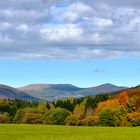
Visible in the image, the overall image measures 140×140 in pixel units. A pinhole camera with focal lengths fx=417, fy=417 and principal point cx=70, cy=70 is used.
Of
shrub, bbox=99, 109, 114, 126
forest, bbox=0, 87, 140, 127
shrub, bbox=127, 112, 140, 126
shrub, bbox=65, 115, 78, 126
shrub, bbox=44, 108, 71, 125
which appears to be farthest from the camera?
shrub, bbox=65, 115, 78, 126

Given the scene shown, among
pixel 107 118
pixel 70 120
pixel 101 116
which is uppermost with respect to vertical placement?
pixel 101 116

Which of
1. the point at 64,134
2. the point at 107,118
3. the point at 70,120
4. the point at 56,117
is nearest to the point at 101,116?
the point at 107,118

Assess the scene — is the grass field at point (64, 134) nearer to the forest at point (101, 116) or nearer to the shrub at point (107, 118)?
the shrub at point (107, 118)

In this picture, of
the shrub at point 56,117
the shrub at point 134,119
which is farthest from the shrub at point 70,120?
the shrub at point 134,119

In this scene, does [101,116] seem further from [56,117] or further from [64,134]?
[64,134]

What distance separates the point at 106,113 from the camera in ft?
468

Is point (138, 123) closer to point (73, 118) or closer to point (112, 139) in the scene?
point (73, 118)

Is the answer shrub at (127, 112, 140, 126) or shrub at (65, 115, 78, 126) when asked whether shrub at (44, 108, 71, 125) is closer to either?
shrub at (65, 115, 78, 126)

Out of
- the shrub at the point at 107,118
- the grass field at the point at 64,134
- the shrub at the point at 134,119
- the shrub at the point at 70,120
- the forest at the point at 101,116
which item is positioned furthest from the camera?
the shrub at the point at 70,120

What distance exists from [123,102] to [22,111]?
4582cm

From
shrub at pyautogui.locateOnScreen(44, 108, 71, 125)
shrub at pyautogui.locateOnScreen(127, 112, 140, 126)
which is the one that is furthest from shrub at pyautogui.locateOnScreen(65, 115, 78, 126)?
shrub at pyautogui.locateOnScreen(127, 112, 140, 126)

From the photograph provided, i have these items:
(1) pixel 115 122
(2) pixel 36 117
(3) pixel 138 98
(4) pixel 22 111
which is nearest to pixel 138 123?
(1) pixel 115 122

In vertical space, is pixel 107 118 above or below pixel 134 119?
above

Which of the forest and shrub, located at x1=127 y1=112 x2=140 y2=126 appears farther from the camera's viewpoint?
shrub, located at x1=127 y1=112 x2=140 y2=126
